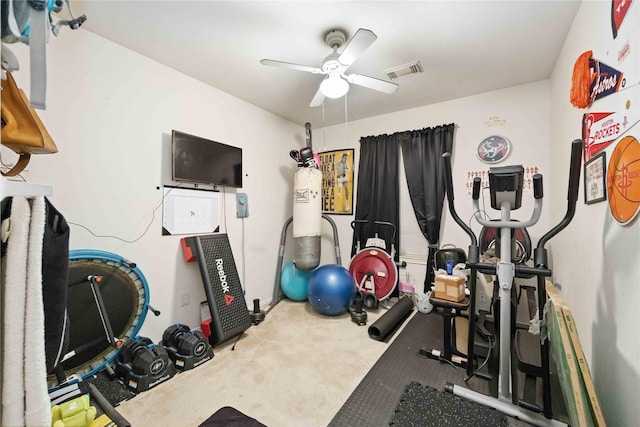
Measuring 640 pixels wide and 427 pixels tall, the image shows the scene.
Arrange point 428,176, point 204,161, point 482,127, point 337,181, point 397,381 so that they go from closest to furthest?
1. point 397,381
2. point 204,161
3. point 482,127
4. point 428,176
5. point 337,181

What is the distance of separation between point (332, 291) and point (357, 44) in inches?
88.1

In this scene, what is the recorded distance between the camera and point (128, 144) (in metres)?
2.18

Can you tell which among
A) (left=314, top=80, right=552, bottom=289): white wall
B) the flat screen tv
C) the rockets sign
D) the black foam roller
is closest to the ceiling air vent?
(left=314, top=80, right=552, bottom=289): white wall

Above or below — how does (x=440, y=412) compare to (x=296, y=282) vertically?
below

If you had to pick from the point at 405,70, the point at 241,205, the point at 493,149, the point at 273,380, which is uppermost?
the point at 405,70

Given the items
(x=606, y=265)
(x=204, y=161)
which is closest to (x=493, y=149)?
(x=606, y=265)

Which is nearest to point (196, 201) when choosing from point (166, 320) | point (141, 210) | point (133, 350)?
point (141, 210)

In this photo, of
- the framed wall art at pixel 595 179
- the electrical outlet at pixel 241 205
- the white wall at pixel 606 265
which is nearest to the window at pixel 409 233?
the white wall at pixel 606 265

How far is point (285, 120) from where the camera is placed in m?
3.79

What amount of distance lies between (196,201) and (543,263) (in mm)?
2802

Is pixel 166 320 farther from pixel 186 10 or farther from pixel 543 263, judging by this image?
pixel 543 263

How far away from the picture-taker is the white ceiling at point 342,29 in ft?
5.71

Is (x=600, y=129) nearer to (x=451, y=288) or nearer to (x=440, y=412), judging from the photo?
(x=451, y=288)

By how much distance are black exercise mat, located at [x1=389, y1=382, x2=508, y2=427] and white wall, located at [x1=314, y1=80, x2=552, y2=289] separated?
68.9 inches
